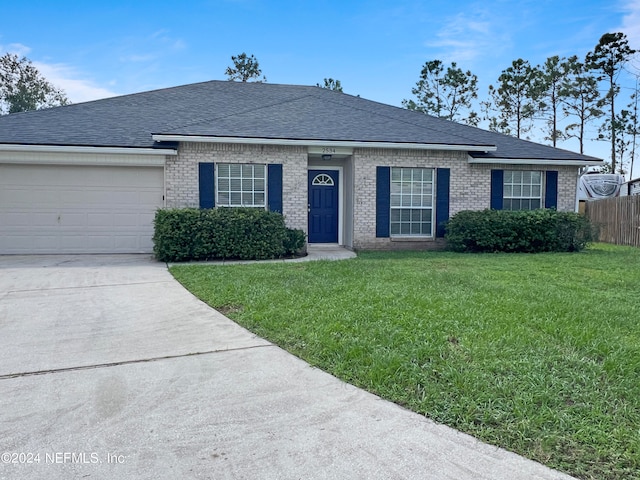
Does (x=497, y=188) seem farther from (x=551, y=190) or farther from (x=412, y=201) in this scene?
(x=412, y=201)

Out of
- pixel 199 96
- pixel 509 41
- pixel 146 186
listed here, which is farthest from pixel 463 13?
pixel 146 186

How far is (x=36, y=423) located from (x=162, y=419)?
0.78 m

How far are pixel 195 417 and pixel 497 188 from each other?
12.3 meters

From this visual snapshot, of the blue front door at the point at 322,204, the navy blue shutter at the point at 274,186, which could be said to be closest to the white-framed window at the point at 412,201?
the blue front door at the point at 322,204

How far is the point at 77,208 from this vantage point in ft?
38.7

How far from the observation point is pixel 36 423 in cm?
296

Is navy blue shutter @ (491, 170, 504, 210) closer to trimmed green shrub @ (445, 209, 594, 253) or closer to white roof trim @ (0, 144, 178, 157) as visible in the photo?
trimmed green shrub @ (445, 209, 594, 253)

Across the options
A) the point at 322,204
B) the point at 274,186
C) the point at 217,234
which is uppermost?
the point at 274,186

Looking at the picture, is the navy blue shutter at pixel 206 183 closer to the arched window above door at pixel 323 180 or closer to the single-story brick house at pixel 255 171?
the single-story brick house at pixel 255 171

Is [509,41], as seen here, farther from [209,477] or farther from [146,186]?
[209,477]

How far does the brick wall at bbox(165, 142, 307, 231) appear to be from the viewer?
11.7 meters

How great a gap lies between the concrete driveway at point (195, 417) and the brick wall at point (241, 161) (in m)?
6.91

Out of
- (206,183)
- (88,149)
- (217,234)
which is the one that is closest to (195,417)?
(217,234)

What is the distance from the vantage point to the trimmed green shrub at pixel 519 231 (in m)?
12.0
